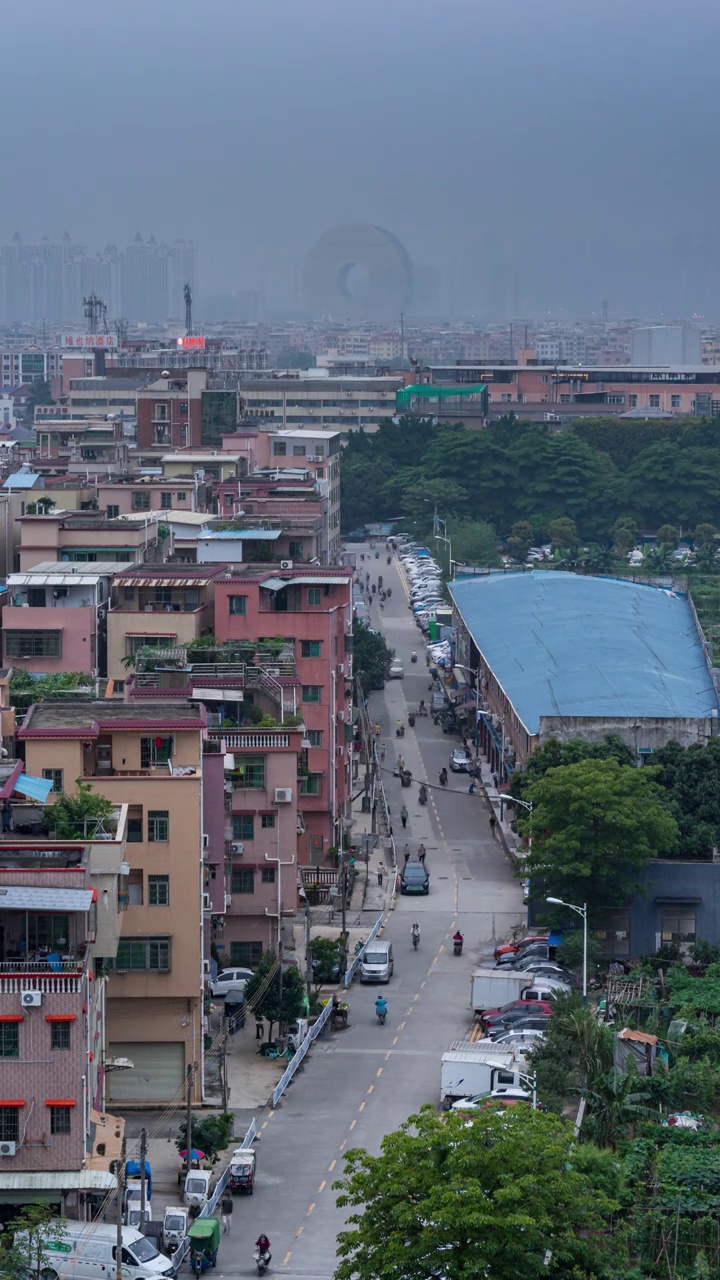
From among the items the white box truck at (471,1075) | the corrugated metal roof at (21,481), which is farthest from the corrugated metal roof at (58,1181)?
the corrugated metal roof at (21,481)

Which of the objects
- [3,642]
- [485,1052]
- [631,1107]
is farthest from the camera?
[3,642]

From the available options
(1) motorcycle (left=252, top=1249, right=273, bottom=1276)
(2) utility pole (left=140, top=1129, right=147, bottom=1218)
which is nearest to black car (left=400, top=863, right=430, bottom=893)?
(2) utility pole (left=140, top=1129, right=147, bottom=1218)

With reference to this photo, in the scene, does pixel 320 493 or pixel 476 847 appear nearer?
pixel 476 847

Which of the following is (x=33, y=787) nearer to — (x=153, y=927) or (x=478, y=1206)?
(x=153, y=927)

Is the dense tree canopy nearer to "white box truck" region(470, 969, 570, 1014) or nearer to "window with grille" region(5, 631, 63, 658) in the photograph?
"window with grille" region(5, 631, 63, 658)

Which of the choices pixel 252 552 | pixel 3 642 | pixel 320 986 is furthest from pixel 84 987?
pixel 252 552

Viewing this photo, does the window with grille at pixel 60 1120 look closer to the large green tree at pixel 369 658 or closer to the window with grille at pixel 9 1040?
the window with grille at pixel 9 1040

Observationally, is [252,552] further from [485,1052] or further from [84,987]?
[84,987]
